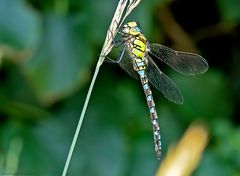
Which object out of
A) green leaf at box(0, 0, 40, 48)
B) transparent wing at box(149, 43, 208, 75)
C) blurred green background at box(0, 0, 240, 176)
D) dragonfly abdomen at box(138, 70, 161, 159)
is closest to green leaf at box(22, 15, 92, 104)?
blurred green background at box(0, 0, 240, 176)

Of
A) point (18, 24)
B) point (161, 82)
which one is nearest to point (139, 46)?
point (161, 82)

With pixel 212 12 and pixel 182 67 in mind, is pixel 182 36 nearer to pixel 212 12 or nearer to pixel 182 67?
pixel 212 12

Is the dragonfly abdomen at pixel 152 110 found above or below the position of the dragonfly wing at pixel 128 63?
below

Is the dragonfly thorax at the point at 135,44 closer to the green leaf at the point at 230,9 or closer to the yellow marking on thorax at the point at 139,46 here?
the yellow marking on thorax at the point at 139,46

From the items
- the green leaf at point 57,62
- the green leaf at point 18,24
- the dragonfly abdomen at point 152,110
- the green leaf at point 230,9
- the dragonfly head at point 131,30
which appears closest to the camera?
the dragonfly abdomen at point 152,110

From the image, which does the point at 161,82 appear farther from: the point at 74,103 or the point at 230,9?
the point at 230,9

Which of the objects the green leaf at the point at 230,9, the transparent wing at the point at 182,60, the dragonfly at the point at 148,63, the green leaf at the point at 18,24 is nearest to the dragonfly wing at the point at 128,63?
the dragonfly at the point at 148,63
